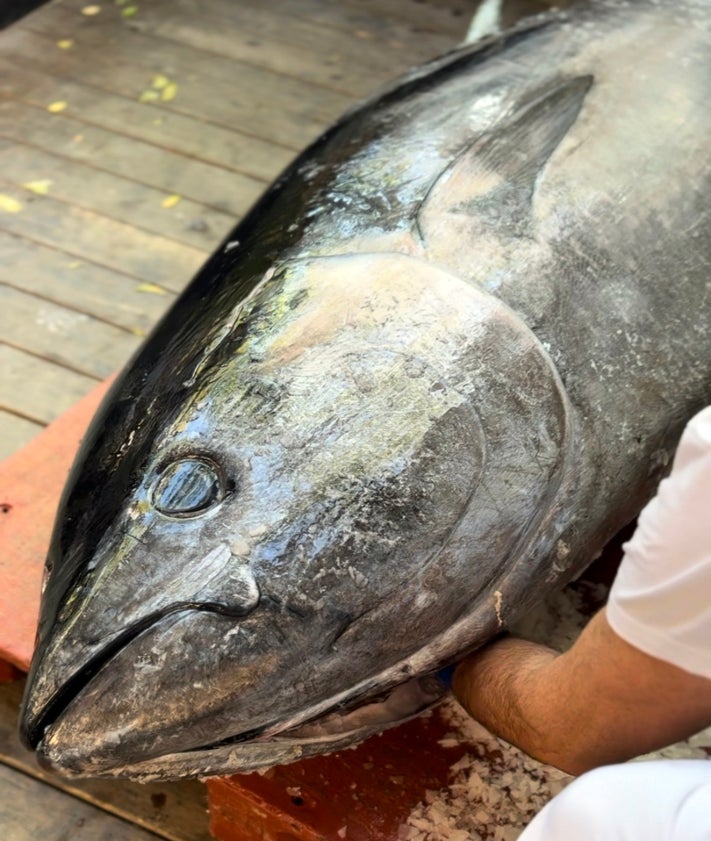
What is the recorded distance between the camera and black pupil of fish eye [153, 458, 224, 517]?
136 cm

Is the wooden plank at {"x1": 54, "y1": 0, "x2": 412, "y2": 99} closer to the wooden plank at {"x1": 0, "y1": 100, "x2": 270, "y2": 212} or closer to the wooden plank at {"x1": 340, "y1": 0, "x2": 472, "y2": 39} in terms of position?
the wooden plank at {"x1": 340, "y1": 0, "x2": 472, "y2": 39}

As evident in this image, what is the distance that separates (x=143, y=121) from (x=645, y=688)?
3179 mm

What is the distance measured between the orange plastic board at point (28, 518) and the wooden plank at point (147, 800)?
202mm

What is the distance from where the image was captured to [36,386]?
281 centimetres

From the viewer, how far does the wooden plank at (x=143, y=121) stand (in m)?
3.72

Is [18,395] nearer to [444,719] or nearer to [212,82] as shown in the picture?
[444,719]

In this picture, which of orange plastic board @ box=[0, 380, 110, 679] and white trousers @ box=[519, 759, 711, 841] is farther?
orange plastic board @ box=[0, 380, 110, 679]

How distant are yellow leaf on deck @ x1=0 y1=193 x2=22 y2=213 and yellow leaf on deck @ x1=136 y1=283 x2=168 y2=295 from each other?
0.58 m

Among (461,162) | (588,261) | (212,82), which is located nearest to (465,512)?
(588,261)

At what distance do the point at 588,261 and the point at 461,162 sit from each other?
28 centimetres

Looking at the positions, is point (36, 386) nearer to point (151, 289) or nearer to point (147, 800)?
point (151, 289)

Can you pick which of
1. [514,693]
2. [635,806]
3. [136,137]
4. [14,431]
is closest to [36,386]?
[14,431]

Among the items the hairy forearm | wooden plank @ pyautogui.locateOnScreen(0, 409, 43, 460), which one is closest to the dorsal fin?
the hairy forearm

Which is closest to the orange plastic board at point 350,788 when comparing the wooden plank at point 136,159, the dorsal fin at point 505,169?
the dorsal fin at point 505,169
